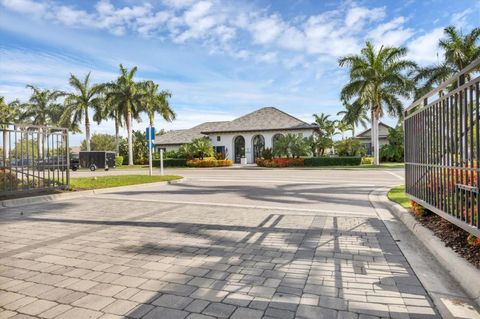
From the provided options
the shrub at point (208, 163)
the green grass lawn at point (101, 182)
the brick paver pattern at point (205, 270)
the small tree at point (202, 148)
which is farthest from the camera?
the small tree at point (202, 148)

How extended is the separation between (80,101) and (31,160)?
35248 millimetres

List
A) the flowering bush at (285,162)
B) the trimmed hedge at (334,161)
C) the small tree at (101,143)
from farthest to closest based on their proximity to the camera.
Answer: the small tree at (101,143) < the flowering bush at (285,162) < the trimmed hedge at (334,161)

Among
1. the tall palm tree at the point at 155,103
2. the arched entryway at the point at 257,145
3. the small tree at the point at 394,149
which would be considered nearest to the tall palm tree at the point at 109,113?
the tall palm tree at the point at 155,103

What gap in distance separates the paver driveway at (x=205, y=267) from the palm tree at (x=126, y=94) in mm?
34669

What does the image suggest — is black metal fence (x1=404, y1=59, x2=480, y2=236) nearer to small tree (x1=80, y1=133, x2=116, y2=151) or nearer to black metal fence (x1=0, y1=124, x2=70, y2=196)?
black metal fence (x1=0, y1=124, x2=70, y2=196)

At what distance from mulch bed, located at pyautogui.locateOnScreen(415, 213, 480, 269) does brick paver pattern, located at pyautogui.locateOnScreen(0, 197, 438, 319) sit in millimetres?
653

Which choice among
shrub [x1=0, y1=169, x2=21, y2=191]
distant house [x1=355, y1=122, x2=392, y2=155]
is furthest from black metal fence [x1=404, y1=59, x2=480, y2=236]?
distant house [x1=355, y1=122, x2=392, y2=155]

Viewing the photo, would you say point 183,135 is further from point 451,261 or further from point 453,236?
point 451,261

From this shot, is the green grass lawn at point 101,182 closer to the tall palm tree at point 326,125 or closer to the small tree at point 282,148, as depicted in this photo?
the small tree at point 282,148

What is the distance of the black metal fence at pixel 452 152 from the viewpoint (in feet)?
12.5

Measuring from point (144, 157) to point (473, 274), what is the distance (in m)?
47.5

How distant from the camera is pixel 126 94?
40.3m

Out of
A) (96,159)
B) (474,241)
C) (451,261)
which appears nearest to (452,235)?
(474,241)

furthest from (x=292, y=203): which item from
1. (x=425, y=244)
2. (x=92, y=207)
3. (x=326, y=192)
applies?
(x=92, y=207)
